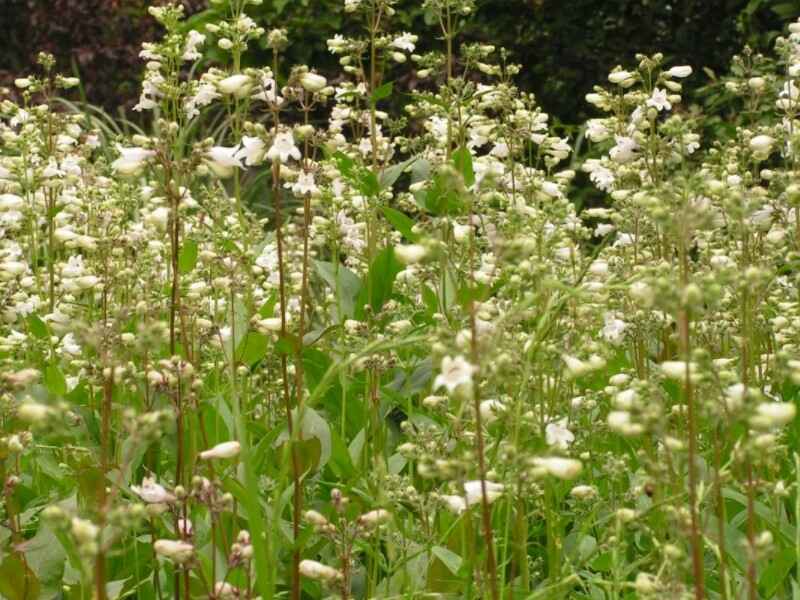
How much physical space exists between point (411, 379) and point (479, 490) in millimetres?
1247

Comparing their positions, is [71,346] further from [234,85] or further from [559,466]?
[559,466]

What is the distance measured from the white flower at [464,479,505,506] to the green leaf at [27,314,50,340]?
6.73 feet

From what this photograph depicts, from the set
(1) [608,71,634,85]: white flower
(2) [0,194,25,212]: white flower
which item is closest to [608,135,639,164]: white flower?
(1) [608,71,634,85]: white flower

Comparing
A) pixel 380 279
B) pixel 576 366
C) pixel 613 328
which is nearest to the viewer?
pixel 576 366

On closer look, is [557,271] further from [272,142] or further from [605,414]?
[272,142]

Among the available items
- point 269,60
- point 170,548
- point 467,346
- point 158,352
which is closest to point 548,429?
point 467,346

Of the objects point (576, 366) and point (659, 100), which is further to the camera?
point (659, 100)

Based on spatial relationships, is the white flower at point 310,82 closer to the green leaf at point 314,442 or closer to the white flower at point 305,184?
the white flower at point 305,184

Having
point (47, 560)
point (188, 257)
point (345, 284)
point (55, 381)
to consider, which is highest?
point (188, 257)

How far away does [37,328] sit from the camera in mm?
4219

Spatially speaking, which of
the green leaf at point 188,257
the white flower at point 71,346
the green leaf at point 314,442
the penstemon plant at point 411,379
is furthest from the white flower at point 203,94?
the green leaf at point 314,442

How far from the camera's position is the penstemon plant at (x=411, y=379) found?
223cm

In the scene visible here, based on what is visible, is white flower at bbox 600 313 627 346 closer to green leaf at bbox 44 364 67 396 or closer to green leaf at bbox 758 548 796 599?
green leaf at bbox 758 548 796 599

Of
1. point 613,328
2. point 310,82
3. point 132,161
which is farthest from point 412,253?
point 613,328
